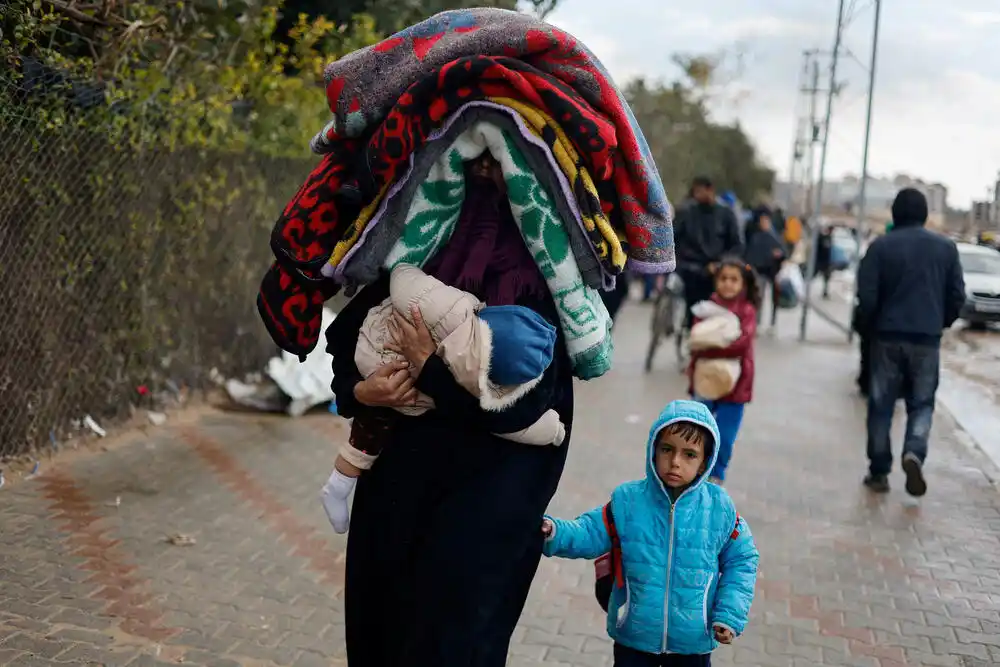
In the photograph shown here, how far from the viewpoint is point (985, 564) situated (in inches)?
236

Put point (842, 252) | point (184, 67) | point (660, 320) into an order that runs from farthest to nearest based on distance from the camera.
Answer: point (842, 252) < point (660, 320) < point (184, 67)

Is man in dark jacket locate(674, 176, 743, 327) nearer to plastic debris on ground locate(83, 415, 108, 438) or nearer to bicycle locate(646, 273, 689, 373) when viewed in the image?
bicycle locate(646, 273, 689, 373)

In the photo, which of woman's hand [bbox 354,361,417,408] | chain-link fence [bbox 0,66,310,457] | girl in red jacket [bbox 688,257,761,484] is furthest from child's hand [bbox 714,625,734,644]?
chain-link fence [bbox 0,66,310,457]

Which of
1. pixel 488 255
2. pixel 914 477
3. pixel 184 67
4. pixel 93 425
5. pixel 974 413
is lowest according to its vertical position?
pixel 974 413

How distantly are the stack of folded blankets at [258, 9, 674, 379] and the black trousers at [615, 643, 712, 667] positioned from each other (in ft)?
3.19

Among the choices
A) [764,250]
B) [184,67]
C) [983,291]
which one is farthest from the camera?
[983,291]

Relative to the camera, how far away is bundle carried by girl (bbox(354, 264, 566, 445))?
262cm

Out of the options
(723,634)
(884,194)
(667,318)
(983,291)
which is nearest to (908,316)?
(723,634)

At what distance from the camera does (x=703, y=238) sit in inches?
438

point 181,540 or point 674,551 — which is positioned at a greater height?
point 674,551

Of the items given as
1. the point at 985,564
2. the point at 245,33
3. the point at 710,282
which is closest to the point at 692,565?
the point at 985,564

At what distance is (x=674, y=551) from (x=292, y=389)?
5.69 metres

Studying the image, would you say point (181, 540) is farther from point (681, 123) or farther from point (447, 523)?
point (681, 123)

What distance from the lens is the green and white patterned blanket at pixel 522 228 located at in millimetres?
2701
